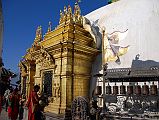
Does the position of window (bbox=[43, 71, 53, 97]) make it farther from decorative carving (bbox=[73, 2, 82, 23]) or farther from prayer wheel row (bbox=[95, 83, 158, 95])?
decorative carving (bbox=[73, 2, 82, 23])

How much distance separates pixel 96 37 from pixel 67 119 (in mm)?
4454

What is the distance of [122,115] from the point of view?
8523 millimetres

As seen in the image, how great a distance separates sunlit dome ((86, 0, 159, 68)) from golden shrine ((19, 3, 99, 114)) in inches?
44.9

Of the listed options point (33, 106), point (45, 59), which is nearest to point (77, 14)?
point (45, 59)

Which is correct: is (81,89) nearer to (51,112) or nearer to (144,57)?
(51,112)

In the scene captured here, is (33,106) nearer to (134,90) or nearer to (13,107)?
(13,107)

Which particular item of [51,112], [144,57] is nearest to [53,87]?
[51,112]

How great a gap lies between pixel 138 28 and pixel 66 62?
3849 mm

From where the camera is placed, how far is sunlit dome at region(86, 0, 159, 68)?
9797mm

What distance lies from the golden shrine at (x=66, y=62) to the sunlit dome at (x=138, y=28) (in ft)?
3.74

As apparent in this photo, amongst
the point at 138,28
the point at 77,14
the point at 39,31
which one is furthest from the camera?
the point at 39,31

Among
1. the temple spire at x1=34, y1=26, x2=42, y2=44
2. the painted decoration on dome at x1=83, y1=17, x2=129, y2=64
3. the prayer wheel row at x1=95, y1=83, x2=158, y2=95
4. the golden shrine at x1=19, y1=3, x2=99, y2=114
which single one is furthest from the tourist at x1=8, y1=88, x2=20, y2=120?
the temple spire at x1=34, y1=26, x2=42, y2=44

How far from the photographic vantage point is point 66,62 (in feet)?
32.6

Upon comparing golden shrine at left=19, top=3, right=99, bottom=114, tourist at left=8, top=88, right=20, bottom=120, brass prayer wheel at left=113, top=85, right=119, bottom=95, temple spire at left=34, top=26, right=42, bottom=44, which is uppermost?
temple spire at left=34, top=26, right=42, bottom=44
